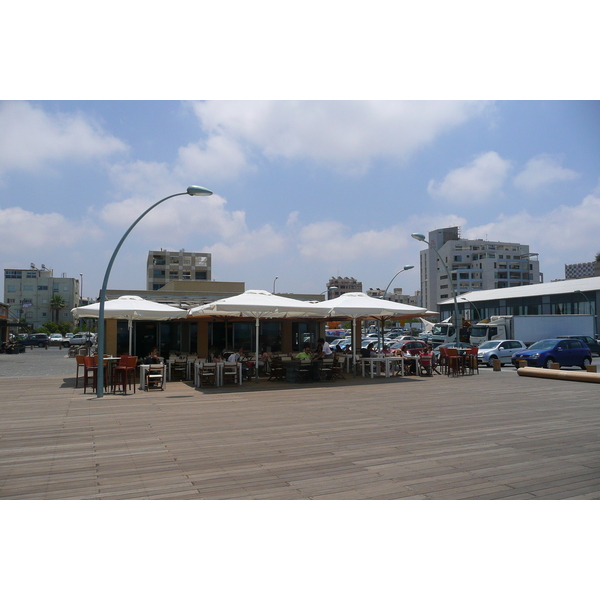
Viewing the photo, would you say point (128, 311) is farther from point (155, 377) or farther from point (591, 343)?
point (591, 343)

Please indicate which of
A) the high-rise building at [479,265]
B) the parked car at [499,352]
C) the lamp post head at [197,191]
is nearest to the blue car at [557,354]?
the parked car at [499,352]

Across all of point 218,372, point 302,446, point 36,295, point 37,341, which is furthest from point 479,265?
point 302,446

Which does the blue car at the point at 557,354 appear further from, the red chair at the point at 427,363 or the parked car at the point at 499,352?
the red chair at the point at 427,363

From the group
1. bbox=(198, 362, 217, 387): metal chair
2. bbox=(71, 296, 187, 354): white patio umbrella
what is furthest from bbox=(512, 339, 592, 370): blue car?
bbox=(71, 296, 187, 354): white patio umbrella

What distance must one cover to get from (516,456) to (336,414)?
404cm

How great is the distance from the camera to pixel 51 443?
294 inches

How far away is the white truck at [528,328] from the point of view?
28625 mm

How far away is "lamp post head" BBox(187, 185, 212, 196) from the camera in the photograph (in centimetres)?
1298

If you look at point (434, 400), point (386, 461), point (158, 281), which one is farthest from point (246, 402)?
point (158, 281)

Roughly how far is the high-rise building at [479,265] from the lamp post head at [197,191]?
9546 cm

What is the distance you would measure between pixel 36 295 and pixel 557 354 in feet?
345

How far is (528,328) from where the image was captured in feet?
94.8
